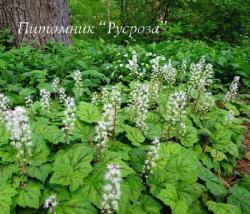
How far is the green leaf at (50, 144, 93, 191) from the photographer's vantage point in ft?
11.1

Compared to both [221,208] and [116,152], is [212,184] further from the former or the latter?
[116,152]

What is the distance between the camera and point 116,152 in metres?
3.90

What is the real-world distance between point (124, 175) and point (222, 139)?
183 centimetres

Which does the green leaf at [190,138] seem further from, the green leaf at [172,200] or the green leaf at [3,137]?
the green leaf at [3,137]

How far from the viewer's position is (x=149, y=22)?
12859 millimetres

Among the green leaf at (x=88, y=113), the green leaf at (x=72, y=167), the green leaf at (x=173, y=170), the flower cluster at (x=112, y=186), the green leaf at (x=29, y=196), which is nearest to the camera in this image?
the flower cluster at (x=112, y=186)

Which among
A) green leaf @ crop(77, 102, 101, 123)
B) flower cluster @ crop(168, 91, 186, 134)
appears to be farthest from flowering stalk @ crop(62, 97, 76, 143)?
flower cluster @ crop(168, 91, 186, 134)

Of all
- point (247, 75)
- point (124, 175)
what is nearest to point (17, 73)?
point (124, 175)

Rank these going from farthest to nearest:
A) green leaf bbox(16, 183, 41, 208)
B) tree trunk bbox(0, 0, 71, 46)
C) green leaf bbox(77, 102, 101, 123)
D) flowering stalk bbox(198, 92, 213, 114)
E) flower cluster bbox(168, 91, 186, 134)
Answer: tree trunk bbox(0, 0, 71, 46)
flowering stalk bbox(198, 92, 213, 114)
green leaf bbox(77, 102, 101, 123)
flower cluster bbox(168, 91, 186, 134)
green leaf bbox(16, 183, 41, 208)

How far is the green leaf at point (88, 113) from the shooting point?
4.43 m

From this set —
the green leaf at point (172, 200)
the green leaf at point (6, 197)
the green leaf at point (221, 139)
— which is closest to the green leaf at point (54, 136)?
the green leaf at point (6, 197)

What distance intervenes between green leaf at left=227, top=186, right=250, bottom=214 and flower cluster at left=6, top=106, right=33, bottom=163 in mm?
2135

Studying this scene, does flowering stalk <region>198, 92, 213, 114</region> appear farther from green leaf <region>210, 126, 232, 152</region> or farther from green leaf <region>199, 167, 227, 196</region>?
green leaf <region>199, 167, 227, 196</region>

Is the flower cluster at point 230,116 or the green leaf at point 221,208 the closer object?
the green leaf at point 221,208
